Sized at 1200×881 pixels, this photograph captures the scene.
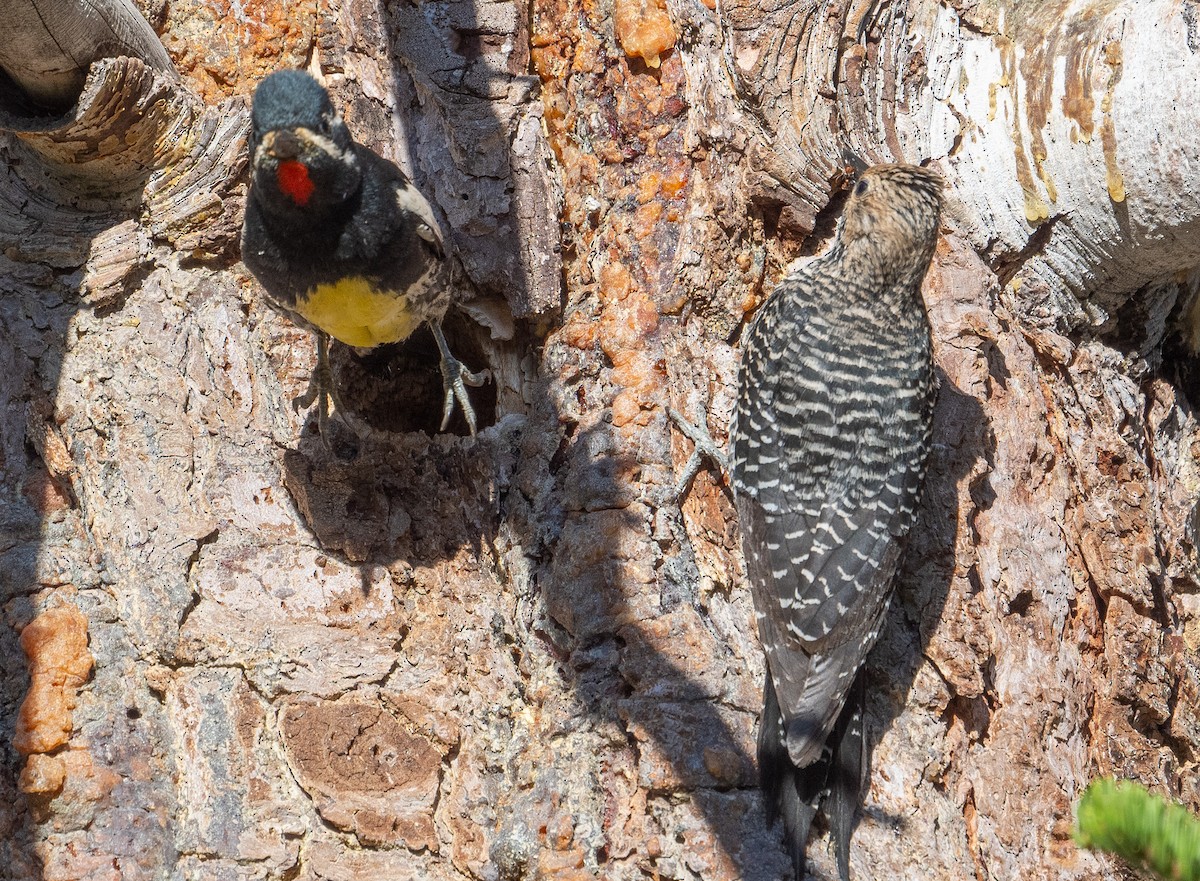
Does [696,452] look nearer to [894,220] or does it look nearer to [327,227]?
[894,220]

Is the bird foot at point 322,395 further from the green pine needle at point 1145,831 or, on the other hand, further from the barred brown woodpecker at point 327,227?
the green pine needle at point 1145,831

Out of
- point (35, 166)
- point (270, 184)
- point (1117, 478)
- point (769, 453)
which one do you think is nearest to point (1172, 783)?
point (1117, 478)

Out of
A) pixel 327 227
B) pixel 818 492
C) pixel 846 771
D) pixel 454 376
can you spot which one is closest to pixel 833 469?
pixel 818 492

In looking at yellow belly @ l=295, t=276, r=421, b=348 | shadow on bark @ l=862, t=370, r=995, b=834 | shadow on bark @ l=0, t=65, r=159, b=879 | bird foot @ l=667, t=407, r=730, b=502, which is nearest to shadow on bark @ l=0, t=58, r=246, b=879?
shadow on bark @ l=0, t=65, r=159, b=879

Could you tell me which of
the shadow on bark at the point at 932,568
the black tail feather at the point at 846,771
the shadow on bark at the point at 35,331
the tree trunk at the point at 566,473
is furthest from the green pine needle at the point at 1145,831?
the shadow on bark at the point at 35,331

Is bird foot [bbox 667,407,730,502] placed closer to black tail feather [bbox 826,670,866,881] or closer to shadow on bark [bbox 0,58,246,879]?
black tail feather [bbox 826,670,866,881]
